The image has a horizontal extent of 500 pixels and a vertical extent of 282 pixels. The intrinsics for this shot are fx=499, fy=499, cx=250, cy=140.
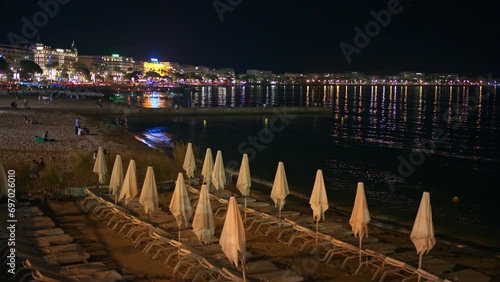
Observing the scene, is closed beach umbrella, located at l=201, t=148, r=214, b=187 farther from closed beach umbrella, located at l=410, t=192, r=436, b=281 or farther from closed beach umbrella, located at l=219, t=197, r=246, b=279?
closed beach umbrella, located at l=410, t=192, r=436, b=281

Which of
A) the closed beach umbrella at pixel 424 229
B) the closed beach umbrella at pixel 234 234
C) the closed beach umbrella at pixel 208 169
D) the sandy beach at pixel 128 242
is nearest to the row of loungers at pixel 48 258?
the sandy beach at pixel 128 242

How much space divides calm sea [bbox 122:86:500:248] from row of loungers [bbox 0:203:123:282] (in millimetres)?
10660

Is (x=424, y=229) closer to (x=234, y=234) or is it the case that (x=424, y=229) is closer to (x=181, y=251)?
(x=234, y=234)

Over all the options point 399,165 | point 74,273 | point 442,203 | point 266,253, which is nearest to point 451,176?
point 399,165

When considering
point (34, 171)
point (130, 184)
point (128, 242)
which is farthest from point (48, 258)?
point (34, 171)

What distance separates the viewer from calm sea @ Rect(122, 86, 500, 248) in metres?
18.8

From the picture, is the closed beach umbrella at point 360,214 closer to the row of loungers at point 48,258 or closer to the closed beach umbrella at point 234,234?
the closed beach umbrella at point 234,234

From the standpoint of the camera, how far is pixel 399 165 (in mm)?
30047

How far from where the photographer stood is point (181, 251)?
9812 mm

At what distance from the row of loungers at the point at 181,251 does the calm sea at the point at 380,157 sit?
8.39m

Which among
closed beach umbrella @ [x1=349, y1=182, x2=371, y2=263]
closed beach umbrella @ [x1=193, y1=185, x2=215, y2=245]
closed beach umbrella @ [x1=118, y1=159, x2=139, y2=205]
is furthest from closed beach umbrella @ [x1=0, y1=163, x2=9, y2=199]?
closed beach umbrella @ [x1=349, y1=182, x2=371, y2=263]

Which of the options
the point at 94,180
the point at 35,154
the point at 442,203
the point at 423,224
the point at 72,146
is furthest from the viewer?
the point at 72,146

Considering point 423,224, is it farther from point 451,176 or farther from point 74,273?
point 451,176

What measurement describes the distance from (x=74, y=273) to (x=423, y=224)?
6187 millimetres
